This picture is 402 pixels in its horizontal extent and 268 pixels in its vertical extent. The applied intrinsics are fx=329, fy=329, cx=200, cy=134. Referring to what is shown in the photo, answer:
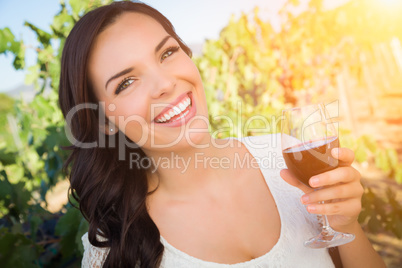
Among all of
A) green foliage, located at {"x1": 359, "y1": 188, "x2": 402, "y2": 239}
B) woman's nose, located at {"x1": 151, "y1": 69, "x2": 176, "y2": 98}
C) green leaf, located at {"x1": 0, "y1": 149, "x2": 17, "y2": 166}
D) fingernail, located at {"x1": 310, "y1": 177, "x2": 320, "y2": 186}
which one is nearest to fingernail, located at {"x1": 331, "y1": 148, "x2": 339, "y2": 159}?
fingernail, located at {"x1": 310, "y1": 177, "x2": 320, "y2": 186}

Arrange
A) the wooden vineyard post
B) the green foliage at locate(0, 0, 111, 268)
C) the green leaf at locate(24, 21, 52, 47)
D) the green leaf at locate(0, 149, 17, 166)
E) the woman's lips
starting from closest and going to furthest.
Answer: the woman's lips, the green foliage at locate(0, 0, 111, 268), the green leaf at locate(0, 149, 17, 166), the green leaf at locate(24, 21, 52, 47), the wooden vineyard post

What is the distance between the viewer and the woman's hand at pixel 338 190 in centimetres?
123

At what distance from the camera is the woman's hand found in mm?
1231

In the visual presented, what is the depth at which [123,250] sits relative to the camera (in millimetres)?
1744

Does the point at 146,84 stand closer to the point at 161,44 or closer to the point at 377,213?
the point at 161,44

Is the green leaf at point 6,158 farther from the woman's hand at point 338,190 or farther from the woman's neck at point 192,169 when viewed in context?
the woman's hand at point 338,190

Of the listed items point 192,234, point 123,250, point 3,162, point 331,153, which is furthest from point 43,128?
point 331,153

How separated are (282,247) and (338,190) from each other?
492 mm

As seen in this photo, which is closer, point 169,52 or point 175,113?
point 175,113

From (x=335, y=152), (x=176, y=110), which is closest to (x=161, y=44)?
(x=176, y=110)

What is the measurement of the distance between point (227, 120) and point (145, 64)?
184 cm

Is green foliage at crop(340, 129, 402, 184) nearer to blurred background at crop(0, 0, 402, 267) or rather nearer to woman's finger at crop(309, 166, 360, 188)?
blurred background at crop(0, 0, 402, 267)

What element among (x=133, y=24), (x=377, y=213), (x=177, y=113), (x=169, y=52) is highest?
(x=133, y=24)

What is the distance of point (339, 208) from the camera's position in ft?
4.20
